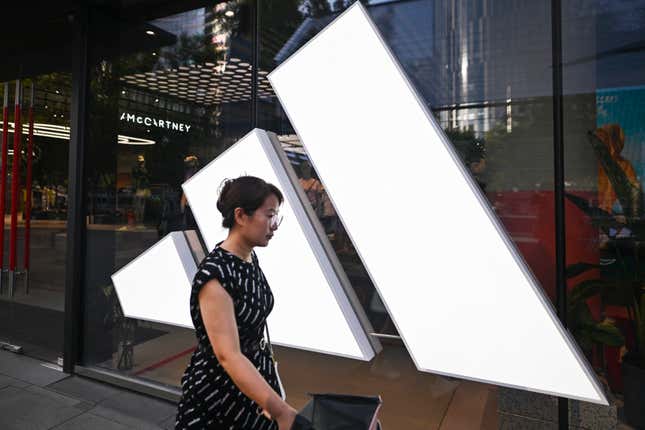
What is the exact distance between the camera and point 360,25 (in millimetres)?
2770

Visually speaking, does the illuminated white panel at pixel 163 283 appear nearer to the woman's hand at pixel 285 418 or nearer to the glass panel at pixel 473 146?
the glass panel at pixel 473 146

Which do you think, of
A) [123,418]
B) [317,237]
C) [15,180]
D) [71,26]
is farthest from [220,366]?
[15,180]

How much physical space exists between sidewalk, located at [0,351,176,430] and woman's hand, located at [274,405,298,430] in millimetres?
2658

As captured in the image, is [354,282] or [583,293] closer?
[583,293]

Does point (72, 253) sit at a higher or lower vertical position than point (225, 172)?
lower

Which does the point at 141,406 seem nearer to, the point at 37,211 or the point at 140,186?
the point at 140,186

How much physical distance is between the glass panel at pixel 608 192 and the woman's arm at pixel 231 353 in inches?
81.3

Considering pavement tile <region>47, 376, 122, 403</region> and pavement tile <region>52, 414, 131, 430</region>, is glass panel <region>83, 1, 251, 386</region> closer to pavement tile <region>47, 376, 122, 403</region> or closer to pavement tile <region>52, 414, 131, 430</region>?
pavement tile <region>47, 376, 122, 403</region>

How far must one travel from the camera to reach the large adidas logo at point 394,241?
237 centimetres

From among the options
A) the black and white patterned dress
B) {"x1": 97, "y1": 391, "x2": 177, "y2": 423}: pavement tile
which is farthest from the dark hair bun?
{"x1": 97, "y1": 391, "x2": 177, "y2": 423}: pavement tile

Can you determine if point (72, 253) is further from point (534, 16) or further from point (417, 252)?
point (534, 16)

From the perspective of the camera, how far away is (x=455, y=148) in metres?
2.84

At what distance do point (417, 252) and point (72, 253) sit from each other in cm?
381

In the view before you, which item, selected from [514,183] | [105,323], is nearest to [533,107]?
[514,183]
